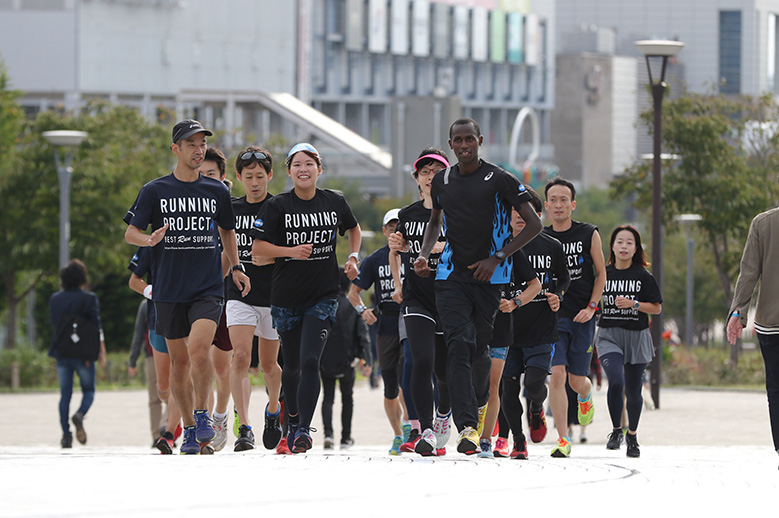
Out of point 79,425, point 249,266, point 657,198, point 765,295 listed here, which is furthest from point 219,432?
point 657,198

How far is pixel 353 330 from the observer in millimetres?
15180

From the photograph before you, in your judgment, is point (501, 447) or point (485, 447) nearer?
point (485, 447)

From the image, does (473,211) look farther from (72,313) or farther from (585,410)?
(72,313)

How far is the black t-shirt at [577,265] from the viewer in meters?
11.2

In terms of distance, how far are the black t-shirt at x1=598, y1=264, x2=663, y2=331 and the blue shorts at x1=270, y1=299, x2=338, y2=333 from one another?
2.82 meters

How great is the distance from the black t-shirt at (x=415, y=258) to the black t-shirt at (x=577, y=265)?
1.55 metres

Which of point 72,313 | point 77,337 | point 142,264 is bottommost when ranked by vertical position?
point 77,337

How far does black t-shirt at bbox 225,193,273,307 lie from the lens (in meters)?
10.6

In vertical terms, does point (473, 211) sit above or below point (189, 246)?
above

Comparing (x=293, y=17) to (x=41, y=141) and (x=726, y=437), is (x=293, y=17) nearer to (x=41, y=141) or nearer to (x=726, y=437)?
(x=41, y=141)

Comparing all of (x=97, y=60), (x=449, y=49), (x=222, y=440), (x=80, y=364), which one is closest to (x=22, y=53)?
(x=97, y=60)

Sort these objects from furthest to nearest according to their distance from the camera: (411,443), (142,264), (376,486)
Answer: (142,264) → (411,443) → (376,486)

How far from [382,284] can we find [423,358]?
347 centimetres

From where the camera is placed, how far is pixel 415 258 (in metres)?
9.94
